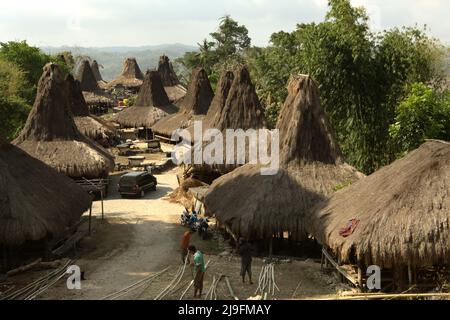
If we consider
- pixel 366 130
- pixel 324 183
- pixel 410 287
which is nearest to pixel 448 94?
pixel 366 130

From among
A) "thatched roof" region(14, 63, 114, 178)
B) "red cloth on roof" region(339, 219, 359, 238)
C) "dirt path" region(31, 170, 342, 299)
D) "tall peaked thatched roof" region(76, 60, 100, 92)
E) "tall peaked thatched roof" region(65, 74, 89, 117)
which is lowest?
"dirt path" region(31, 170, 342, 299)

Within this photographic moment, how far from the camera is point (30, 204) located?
61.6 feet

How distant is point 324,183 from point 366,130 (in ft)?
39.6

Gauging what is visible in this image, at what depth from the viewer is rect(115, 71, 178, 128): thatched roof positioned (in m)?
53.5

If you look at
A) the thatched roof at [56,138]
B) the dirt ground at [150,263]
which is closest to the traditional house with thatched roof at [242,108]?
the dirt ground at [150,263]

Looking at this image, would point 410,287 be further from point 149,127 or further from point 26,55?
point 26,55

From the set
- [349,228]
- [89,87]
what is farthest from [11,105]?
[89,87]

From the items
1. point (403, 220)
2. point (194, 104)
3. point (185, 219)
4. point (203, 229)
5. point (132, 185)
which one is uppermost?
point (194, 104)

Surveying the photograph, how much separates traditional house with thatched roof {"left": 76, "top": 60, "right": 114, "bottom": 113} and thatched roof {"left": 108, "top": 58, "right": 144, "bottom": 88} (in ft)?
41.4

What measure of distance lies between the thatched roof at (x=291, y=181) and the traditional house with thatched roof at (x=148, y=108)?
30532mm

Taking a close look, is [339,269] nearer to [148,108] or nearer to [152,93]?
[148,108]

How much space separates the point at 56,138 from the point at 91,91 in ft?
138

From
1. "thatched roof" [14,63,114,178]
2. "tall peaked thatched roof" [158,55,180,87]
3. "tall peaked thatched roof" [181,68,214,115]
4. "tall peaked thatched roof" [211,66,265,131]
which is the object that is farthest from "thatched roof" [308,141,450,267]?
"tall peaked thatched roof" [158,55,180,87]

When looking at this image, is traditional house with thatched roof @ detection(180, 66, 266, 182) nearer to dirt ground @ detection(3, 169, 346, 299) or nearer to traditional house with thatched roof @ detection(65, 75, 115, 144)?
dirt ground @ detection(3, 169, 346, 299)
